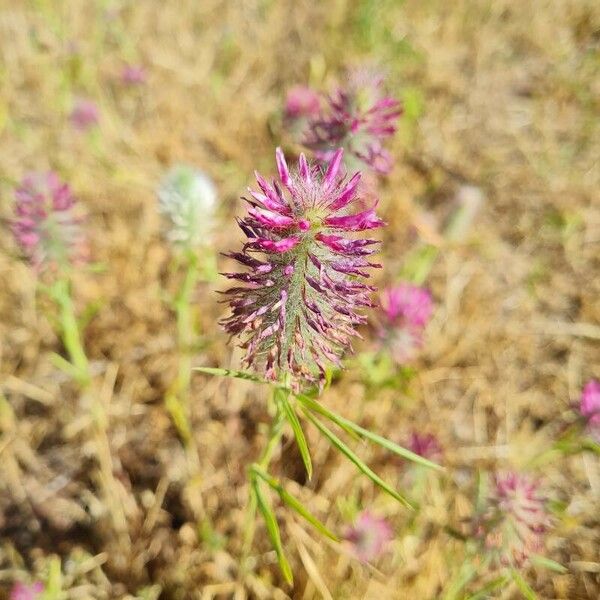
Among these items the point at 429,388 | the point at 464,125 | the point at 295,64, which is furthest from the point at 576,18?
the point at 429,388

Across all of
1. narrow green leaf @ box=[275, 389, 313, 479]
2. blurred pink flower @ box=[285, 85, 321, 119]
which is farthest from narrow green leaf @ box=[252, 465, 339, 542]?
blurred pink flower @ box=[285, 85, 321, 119]

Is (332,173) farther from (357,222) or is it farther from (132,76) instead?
(132,76)

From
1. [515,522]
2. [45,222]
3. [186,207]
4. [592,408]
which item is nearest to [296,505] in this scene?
[515,522]

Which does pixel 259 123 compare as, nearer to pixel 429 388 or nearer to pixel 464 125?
pixel 464 125

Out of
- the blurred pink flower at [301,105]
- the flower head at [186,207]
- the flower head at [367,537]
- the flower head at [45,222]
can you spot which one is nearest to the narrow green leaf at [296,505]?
the flower head at [367,537]

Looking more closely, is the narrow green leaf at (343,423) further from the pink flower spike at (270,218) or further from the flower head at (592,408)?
the flower head at (592,408)

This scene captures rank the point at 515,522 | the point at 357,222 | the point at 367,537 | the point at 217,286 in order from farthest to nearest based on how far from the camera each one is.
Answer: the point at 217,286, the point at 367,537, the point at 515,522, the point at 357,222

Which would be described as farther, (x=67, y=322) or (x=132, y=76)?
(x=132, y=76)
